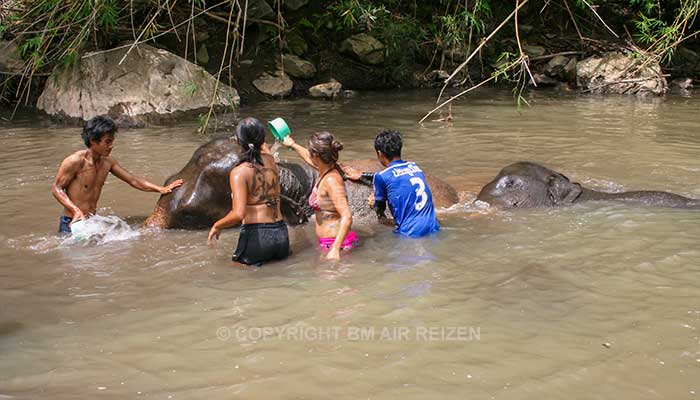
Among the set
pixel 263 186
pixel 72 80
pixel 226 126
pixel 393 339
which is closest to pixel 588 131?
pixel 226 126

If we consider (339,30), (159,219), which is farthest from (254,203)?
(339,30)

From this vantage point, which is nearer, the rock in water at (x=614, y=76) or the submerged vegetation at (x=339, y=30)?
the submerged vegetation at (x=339, y=30)

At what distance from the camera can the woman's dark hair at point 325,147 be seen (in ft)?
14.9

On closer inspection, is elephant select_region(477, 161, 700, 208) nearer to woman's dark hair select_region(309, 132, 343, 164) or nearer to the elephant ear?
the elephant ear

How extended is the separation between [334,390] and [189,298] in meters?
1.42

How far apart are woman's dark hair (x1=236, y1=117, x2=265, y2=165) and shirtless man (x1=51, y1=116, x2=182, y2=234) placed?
4.40 feet

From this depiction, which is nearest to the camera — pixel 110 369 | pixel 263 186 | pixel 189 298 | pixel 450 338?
pixel 110 369

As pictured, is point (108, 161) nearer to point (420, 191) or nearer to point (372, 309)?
point (420, 191)

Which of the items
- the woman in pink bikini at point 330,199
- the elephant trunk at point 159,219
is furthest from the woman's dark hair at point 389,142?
the elephant trunk at point 159,219

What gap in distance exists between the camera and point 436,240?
498 centimetres

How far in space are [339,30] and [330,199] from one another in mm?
10183

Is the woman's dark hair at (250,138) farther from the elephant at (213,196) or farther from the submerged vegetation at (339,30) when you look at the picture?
the submerged vegetation at (339,30)

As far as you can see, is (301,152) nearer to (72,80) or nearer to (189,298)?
(189,298)

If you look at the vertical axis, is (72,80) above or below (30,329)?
above
